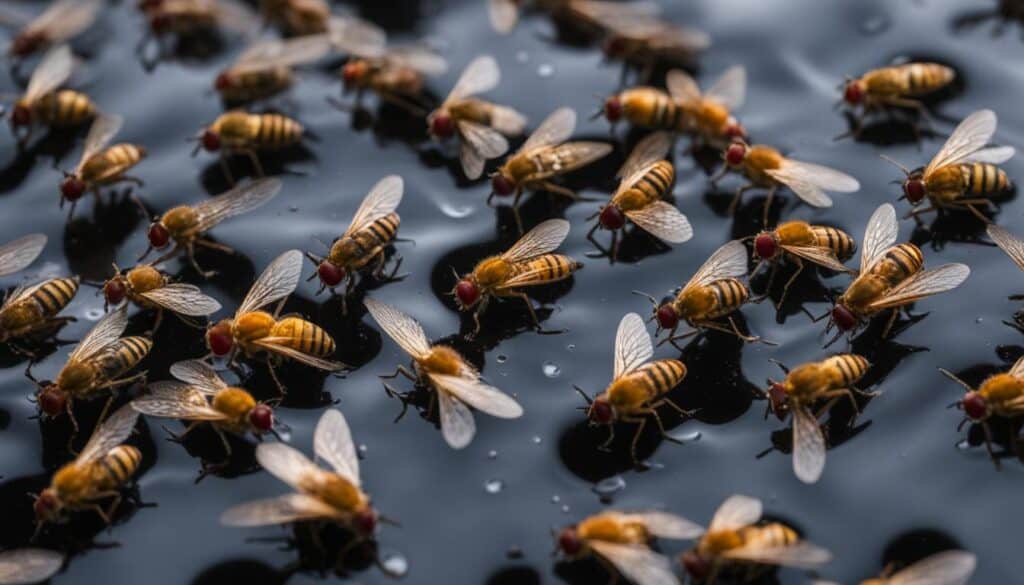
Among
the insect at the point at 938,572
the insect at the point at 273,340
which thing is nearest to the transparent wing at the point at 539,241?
the insect at the point at 273,340

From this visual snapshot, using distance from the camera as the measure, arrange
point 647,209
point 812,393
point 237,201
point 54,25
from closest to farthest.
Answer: point 812,393 → point 647,209 → point 237,201 → point 54,25

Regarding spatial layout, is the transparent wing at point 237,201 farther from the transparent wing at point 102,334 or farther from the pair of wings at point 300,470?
the pair of wings at point 300,470

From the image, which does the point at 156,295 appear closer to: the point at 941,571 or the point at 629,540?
the point at 629,540

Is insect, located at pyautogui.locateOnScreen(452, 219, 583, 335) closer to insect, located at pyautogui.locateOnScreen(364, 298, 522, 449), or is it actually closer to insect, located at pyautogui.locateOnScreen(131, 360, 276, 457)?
insect, located at pyautogui.locateOnScreen(364, 298, 522, 449)

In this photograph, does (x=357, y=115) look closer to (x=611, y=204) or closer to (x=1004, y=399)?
(x=611, y=204)

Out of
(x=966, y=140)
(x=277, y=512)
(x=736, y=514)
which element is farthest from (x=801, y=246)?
(x=277, y=512)

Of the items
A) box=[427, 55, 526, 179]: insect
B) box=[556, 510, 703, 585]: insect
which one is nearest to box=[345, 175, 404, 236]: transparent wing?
box=[427, 55, 526, 179]: insect

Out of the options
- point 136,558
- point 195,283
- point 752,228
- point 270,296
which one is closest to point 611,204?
point 752,228
